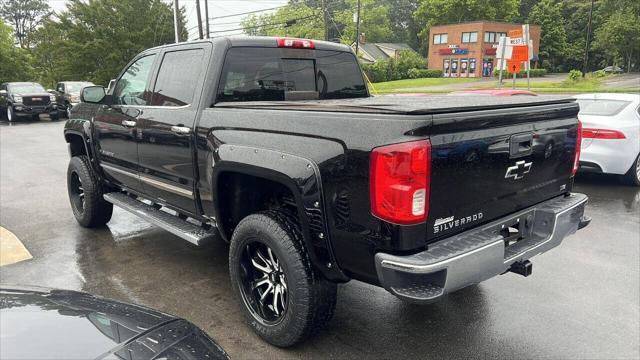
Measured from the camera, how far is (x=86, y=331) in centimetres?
187

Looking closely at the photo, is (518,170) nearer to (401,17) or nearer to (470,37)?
(470,37)

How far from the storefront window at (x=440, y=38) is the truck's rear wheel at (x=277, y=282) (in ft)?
207

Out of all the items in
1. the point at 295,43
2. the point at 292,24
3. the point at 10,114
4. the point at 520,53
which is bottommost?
the point at 10,114

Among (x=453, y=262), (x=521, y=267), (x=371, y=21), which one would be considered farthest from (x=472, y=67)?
(x=453, y=262)

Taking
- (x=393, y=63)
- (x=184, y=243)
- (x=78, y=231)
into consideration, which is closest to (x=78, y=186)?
(x=78, y=231)

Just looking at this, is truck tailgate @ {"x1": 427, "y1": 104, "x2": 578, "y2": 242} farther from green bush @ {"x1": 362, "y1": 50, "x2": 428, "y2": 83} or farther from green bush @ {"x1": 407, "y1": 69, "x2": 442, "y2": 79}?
green bush @ {"x1": 407, "y1": 69, "x2": 442, "y2": 79}

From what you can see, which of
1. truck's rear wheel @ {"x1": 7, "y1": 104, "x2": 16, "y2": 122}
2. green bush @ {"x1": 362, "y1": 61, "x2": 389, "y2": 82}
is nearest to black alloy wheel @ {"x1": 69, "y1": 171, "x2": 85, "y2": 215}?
truck's rear wheel @ {"x1": 7, "y1": 104, "x2": 16, "y2": 122}

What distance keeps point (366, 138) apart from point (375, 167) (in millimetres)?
169

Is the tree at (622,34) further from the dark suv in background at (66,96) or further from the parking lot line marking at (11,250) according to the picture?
the parking lot line marking at (11,250)

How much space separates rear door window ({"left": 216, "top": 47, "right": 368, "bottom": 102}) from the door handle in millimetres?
345

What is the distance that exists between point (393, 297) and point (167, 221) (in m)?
2.03

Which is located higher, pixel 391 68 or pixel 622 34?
pixel 622 34

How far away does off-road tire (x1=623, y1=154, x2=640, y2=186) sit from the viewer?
7.61 meters

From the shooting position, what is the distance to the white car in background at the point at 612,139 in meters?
7.28
